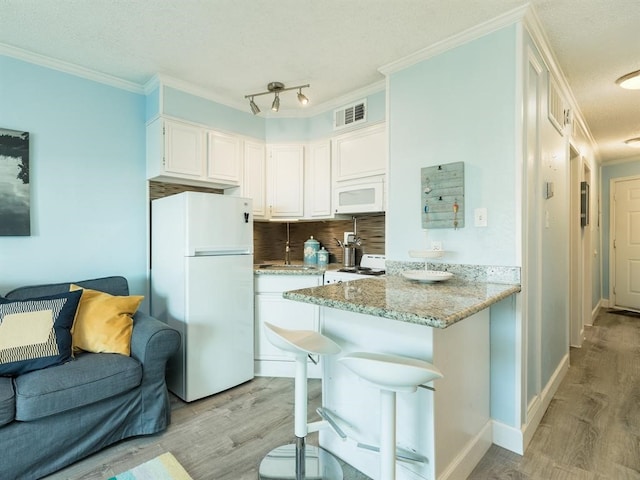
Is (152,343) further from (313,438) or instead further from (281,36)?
(281,36)

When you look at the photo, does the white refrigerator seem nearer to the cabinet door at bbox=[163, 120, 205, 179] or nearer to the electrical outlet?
the cabinet door at bbox=[163, 120, 205, 179]

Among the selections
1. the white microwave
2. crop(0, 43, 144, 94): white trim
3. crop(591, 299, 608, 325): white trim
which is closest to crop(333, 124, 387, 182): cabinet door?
the white microwave

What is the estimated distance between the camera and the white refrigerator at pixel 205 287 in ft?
8.08

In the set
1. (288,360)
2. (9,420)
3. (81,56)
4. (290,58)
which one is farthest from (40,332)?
(290,58)

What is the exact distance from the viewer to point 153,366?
208 cm

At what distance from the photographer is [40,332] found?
190 cm

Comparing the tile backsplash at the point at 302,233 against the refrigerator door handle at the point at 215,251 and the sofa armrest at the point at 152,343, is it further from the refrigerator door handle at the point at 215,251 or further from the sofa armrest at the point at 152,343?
the sofa armrest at the point at 152,343

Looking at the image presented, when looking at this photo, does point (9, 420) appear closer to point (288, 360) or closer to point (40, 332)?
point (40, 332)

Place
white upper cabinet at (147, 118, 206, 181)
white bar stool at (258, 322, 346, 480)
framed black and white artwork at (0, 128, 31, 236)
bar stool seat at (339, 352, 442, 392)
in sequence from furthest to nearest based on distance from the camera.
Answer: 1. white upper cabinet at (147, 118, 206, 181)
2. framed black and white artwork at (0, 128, 31, 236)
3. white bar stool at (258, 322, 346, 480)
4. bar stool seat at (339, 352, 442, 392)

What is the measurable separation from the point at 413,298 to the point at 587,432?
165 cm

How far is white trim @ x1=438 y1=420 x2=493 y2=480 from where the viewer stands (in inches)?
62.6

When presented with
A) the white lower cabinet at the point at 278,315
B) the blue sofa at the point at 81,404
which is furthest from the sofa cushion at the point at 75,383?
the white lower cabinet at the point at 278,315

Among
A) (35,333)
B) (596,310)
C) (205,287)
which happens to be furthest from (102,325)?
(596,310)

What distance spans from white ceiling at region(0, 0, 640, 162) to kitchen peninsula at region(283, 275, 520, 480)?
1.57m
